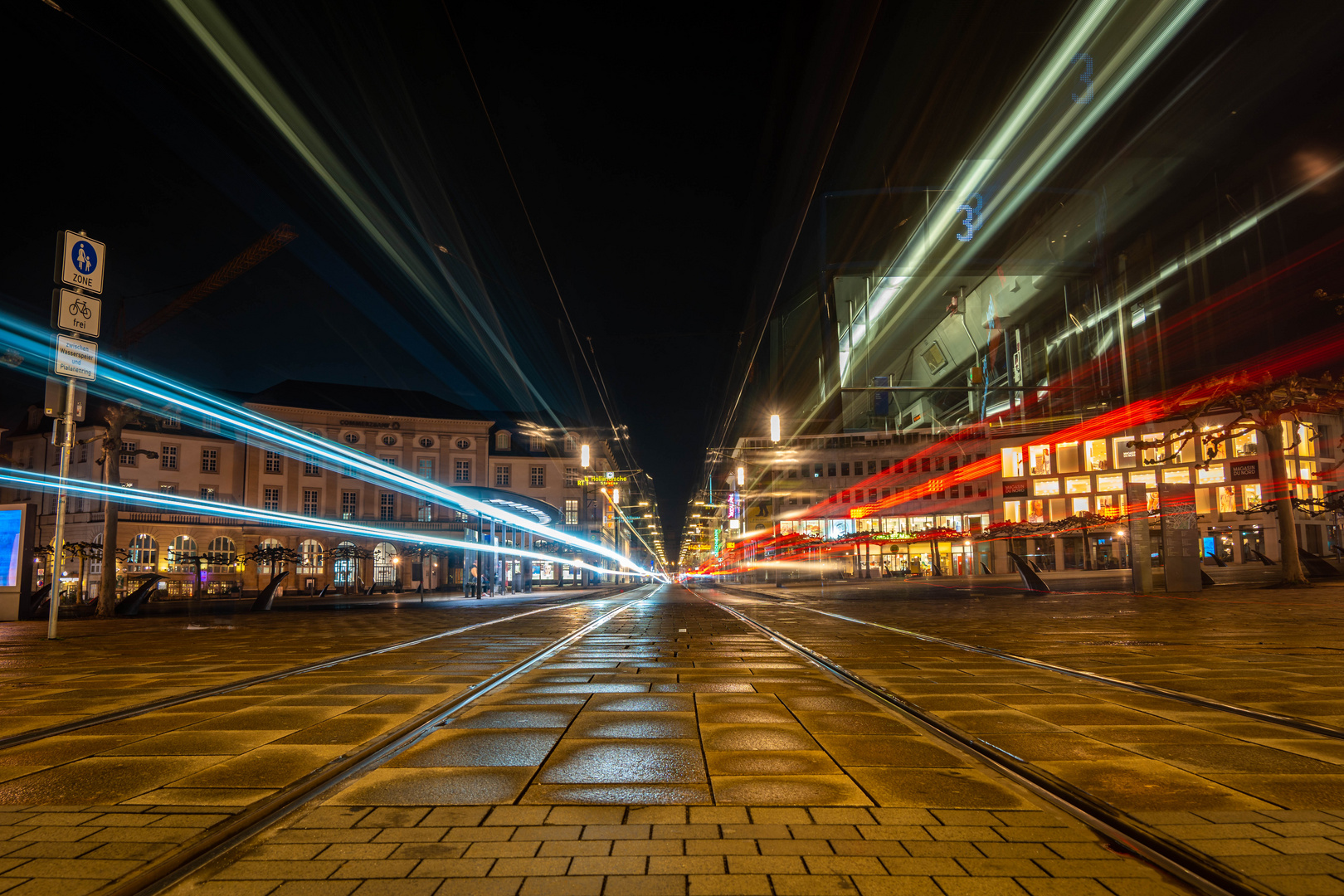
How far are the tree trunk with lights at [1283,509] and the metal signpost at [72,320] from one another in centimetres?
2953

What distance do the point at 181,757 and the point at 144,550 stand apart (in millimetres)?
64193

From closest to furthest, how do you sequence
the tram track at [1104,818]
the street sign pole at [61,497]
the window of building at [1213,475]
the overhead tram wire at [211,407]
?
the tram track at [1104,818] → the street sign pole at [61,497] → the overhead tram wire at [211,407] → the window of building at [1213,475]

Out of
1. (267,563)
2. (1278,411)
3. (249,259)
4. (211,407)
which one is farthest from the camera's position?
(211,407)

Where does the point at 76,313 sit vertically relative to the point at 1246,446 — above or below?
below

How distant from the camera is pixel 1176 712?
6.77 m

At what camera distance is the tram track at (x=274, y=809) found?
3180 millimetres

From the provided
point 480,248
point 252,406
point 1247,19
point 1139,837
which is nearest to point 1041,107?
point 1247,19

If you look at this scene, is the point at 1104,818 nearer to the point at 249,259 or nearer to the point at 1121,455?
the point at 249,259

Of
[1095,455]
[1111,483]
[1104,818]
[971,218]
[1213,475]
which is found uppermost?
[971,218]

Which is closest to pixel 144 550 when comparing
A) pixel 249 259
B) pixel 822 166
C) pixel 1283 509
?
pixel 249 259

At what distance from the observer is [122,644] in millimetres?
14773

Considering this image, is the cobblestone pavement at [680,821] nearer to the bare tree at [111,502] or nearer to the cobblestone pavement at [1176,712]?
the cobblestone pavement at [1176,712]

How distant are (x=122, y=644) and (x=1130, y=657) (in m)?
16.1

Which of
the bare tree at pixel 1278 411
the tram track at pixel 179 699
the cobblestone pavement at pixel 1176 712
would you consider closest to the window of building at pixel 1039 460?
the bare tree at pixel 1278 411
